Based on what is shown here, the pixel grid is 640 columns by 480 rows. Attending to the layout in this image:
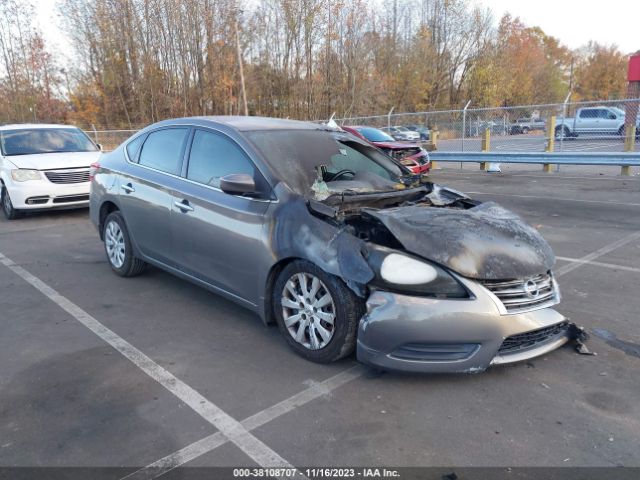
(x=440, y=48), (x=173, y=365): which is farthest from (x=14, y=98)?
(x=173, y=365)

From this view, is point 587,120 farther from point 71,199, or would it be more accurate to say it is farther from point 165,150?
point 165,150

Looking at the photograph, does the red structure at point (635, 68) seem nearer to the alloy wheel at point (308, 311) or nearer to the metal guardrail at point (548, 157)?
the metal guardrail at point (548, 157)

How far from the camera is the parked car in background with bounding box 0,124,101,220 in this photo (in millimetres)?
8859

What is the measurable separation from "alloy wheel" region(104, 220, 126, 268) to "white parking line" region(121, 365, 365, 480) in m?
3.13

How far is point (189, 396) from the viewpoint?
10.5 feet

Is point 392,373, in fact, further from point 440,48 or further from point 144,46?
point 440,48

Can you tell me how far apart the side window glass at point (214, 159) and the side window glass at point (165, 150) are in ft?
0.67

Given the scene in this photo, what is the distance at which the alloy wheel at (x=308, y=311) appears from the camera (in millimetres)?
3437

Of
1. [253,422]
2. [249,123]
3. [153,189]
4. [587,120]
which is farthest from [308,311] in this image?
[587,120]

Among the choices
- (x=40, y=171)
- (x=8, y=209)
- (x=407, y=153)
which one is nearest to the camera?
(x=40, y=171)

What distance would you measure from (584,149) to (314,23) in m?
30.7

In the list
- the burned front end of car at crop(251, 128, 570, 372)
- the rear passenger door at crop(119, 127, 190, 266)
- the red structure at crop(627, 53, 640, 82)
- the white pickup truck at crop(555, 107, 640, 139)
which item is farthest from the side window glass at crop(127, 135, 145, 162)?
the red structure at crop(627, 53, 640, 82)

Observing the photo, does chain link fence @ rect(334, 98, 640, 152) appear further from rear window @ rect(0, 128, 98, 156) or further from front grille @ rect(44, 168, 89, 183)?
front grille @ rect(44, 168, 89, 183)

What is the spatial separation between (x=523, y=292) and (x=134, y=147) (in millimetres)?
4102
